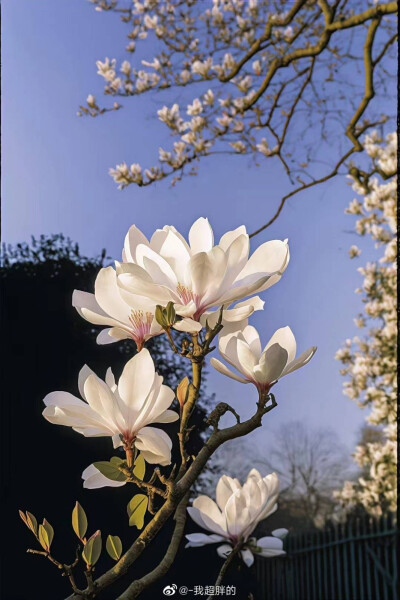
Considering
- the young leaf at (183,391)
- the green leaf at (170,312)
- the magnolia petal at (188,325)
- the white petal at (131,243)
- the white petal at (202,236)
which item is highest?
the white petal at (202,236)

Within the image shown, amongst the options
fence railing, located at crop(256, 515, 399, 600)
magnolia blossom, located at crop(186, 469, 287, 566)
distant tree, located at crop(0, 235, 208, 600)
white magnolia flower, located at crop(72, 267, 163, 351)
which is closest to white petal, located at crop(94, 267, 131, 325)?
white magnolia flower, located at crop(72, 267, 163, 351)

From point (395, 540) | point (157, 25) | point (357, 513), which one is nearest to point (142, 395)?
point (395, 540)

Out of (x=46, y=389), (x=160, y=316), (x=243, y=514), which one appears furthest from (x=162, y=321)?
Result: (x=46, y=389)

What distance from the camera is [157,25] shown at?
1936 mm

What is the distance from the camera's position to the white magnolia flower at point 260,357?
0.73ft

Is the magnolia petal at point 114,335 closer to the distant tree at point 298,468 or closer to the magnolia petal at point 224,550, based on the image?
the magnolia petal at point 224,550

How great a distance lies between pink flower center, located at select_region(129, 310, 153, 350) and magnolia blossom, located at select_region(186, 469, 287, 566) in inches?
4.9

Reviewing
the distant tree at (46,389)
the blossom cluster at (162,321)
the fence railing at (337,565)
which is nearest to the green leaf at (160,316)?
the blossom cluster at (162,321)

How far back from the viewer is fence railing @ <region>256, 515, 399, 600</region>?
174 centimetres

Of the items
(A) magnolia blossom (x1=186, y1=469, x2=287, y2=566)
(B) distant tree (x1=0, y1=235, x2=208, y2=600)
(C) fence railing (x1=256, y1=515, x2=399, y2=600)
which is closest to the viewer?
(A) magnolia blossom (x1=186, y1=469, x2=287, y2=566)

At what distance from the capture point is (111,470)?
214mm

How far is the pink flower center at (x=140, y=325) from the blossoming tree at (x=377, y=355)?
2.02 meters

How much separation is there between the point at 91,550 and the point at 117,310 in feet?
0.29

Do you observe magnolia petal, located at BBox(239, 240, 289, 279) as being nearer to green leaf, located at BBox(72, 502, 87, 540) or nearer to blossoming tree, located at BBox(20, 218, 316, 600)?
blossoming tree, located at BBox(20, 218, 316, 600)
